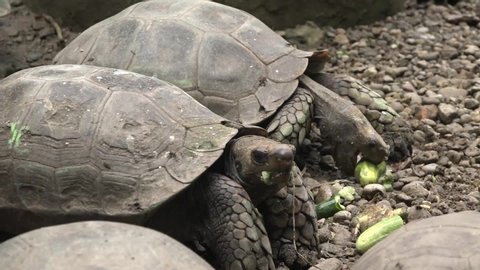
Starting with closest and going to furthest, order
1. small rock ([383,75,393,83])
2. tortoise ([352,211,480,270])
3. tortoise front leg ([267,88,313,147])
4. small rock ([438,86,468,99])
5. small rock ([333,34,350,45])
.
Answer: tortoise ([352,211,480,270]), tortoise front leg ([267,88,313,147]), small rock ([438,86,468,99]), small rock ([383,75,393,83]), small rock ([333,34,350,45])

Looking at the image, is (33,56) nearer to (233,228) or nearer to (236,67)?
(236,67)

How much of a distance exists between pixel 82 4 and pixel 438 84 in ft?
9.16

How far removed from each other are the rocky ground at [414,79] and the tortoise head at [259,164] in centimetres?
41

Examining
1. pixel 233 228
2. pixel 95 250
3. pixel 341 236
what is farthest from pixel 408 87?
pixel 95 250

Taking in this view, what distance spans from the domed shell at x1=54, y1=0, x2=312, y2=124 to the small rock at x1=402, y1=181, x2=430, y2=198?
0.79 meters

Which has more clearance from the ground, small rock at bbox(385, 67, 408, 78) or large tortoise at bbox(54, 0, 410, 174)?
large tortoise at bbox(54, 0, 410, 174)

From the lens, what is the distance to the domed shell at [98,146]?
124 inches

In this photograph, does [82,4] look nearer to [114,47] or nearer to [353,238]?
[114,47]

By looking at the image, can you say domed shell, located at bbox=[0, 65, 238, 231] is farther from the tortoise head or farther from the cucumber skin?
the cucumber skin

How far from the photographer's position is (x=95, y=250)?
91.8 inches

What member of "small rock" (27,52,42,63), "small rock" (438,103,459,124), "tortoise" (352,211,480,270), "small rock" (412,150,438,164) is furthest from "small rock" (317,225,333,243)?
"small rock" (27,52,42,63)

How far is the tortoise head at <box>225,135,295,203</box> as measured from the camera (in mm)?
3121

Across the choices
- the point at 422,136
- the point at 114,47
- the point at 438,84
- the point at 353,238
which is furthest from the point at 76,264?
the point at 438,84

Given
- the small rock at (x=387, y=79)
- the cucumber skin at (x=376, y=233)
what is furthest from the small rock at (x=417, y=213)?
the small rock at (x=387, y=79)
